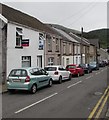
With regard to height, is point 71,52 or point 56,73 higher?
point 71,52

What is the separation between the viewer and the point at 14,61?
59.4ft

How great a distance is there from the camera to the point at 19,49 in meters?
18.8

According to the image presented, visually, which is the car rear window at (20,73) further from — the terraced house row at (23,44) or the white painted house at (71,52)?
the white painted house at (71,52)

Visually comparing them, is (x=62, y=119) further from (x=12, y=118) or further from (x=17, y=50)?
(x=17, y=50)

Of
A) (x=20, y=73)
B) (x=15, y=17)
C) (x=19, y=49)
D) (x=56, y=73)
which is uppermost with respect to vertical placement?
(x=15, y=17)

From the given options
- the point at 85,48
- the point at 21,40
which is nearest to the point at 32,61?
the point at 21,40

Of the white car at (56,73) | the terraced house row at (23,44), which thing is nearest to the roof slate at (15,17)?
the terraced house row at (23,44)

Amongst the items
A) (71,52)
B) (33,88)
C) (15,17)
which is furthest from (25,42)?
(71,52)

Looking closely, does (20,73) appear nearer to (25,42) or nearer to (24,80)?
(24,80)

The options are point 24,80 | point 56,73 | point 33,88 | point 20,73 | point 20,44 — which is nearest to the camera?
point 24,80

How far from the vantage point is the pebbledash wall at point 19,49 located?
17.5 meters

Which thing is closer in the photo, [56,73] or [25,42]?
[56,73]

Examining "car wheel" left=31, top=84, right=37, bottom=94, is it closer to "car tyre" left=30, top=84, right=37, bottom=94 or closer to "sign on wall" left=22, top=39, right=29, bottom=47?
"car tyre" left=30, top=84, right=37, bottom=94

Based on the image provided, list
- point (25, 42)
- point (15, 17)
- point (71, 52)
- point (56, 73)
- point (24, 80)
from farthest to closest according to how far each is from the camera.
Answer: point (71, 52)
point (15, 17)
point (25, 42)
point (56, 73)
point (24, 80)
